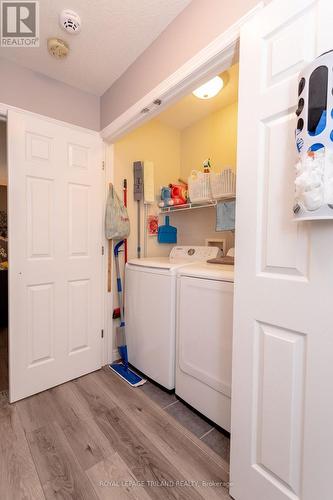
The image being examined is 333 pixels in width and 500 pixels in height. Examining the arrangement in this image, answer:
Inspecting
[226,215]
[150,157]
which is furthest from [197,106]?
[226,215]

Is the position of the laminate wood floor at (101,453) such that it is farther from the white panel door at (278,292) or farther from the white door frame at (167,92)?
the white door frame at (167,92)

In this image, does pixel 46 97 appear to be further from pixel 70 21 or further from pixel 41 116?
pixel 70 21

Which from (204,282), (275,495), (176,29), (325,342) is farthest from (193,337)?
(176,29)

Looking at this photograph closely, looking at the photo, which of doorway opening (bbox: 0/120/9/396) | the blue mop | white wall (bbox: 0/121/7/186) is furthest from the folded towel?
white wall (bbox: 0/121/7/186)

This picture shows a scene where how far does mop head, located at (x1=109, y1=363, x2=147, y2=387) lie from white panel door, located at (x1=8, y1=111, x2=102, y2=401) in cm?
18

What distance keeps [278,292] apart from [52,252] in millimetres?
1634

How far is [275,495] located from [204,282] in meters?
0.95

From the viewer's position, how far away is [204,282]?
1467 millimetres

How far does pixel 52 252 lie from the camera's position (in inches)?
72.2

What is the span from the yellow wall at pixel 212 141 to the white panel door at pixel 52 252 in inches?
40.5

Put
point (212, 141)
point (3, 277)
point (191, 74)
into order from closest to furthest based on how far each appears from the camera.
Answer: point (191, 74), point (212, 141), point (3, 277)

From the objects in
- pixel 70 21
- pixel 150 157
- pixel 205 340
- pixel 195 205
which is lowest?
pixel 205 340

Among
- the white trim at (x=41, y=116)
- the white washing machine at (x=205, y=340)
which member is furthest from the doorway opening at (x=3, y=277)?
the white washing machine at (x=205, y=340)

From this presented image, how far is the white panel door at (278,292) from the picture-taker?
0.76 m
